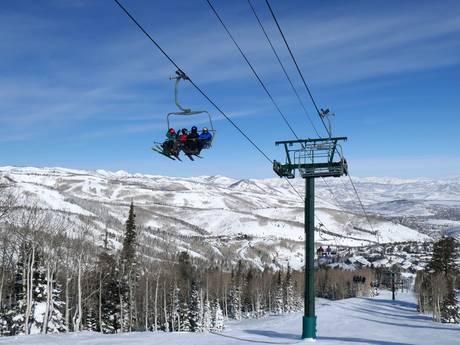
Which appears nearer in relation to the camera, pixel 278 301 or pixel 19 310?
pixel 19 310

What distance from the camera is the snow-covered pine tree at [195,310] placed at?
67.0 metres


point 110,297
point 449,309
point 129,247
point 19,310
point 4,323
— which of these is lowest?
point 4,323

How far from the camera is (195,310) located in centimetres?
6825

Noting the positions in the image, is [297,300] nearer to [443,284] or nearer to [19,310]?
[443,284]

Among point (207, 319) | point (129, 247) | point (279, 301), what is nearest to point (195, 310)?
point (207, 319)

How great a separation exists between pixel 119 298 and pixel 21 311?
1174 cm

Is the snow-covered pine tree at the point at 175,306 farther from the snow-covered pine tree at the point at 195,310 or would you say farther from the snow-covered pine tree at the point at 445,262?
the snow-covered pine tree at the point at 445,262

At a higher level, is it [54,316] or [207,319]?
[54,316]

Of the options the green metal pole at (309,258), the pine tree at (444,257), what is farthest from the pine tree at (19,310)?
the pine tree at (444,257)

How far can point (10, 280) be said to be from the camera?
169 feet

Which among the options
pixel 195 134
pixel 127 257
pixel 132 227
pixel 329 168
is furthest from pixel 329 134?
pixel 132 227

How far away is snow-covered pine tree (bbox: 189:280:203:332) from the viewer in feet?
220

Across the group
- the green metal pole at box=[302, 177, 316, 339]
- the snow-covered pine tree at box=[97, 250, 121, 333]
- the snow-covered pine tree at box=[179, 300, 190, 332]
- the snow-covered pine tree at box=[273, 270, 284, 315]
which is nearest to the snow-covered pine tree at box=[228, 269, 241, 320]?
the snow-covered pine tree at box=[273, 270, 284, 315]

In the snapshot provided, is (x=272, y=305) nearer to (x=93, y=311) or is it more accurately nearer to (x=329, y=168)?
(x=93, y=311)
